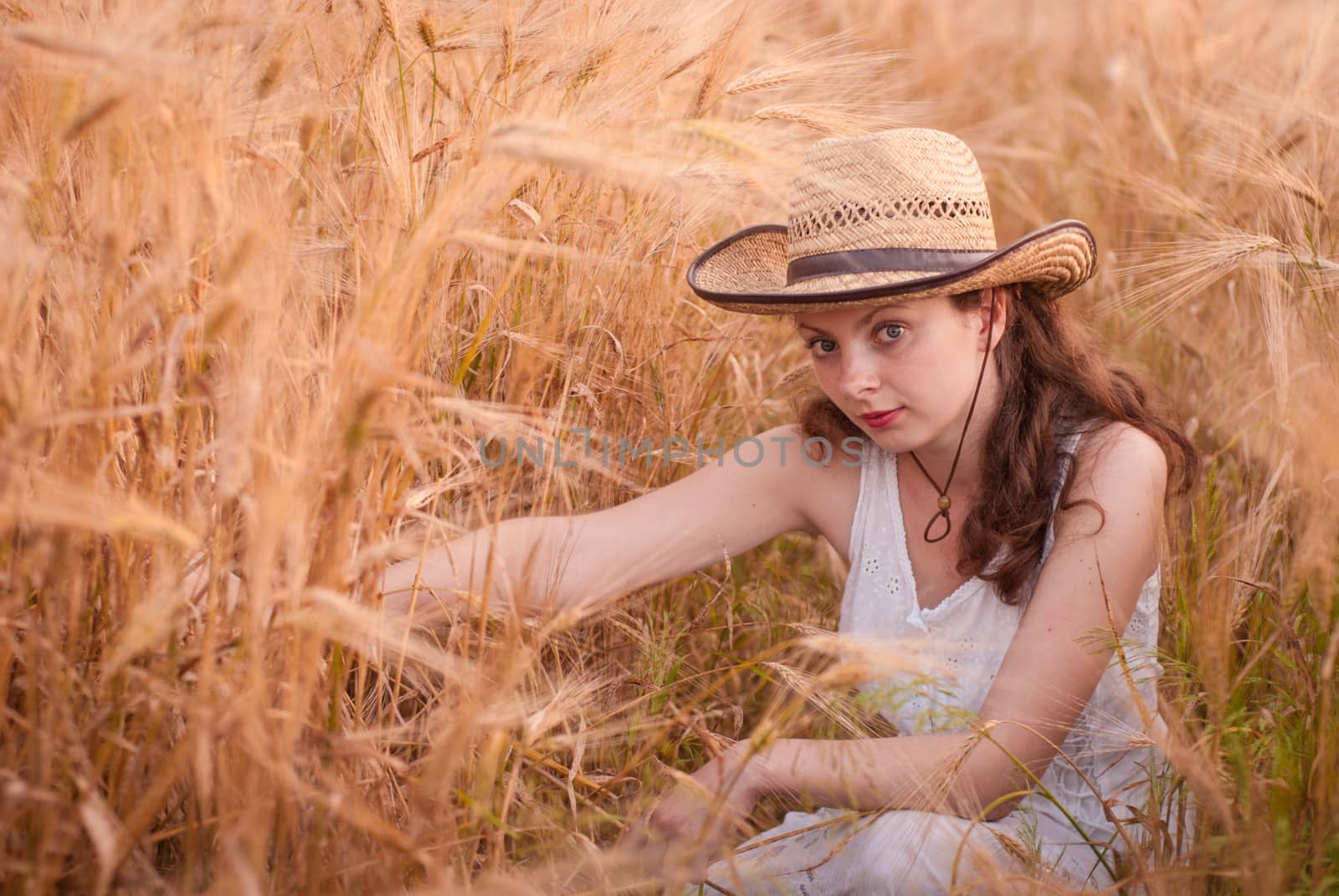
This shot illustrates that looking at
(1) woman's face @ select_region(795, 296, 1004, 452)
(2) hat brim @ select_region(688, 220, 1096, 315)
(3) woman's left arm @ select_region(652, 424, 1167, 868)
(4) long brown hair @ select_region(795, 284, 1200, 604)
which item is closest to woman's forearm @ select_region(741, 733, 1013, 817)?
(3) woman's left arm @ select_region(652, 424, 1167, 868)

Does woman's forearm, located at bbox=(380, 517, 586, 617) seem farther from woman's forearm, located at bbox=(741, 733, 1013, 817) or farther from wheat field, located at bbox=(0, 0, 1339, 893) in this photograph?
woman's forearm, located at bbox=(741, 733, 1013, 817)

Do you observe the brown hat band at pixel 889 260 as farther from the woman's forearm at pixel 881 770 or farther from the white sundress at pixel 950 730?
the woman's forearm at pixel 881 770

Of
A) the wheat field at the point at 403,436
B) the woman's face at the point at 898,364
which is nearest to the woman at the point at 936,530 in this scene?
the woman's face at the point at 898,364

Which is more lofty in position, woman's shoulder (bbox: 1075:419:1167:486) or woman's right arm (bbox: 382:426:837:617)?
woman's shoulder (bbox: 1075:419:1167:486)

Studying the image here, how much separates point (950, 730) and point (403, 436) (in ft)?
3.28

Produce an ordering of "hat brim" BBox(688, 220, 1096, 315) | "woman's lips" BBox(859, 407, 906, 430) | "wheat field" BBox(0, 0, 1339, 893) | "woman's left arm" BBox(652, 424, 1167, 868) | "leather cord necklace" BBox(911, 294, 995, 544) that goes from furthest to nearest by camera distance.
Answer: "leather cord necklace" BBox(911, 294, 995, 544)
"woman's lips" BBox(859, 407, 906, 430)
"hat brim" BBox(688, 220, 1096, 315)
"woman's left arm" BBox(652, 424, 1167, 868)
"wheat field" BBox(0, 0, 1339, 893)

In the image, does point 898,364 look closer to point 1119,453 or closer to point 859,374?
point 859,374

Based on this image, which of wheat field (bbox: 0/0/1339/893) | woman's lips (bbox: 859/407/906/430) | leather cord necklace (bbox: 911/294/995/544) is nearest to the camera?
wheat field (bbox: 0/0/1339/893)

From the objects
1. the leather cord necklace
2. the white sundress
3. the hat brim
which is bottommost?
the white sundress

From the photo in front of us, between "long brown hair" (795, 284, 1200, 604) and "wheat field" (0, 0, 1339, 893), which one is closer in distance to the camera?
"wheat field" (0, 0, 1339, 893)

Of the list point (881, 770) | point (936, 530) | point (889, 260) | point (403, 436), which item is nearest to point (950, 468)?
point (936, 530)

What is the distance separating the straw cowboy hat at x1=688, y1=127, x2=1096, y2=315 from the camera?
5.65 ft

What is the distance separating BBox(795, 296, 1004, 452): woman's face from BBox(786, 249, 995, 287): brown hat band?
6 cm

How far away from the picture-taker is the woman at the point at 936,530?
1.63 m
